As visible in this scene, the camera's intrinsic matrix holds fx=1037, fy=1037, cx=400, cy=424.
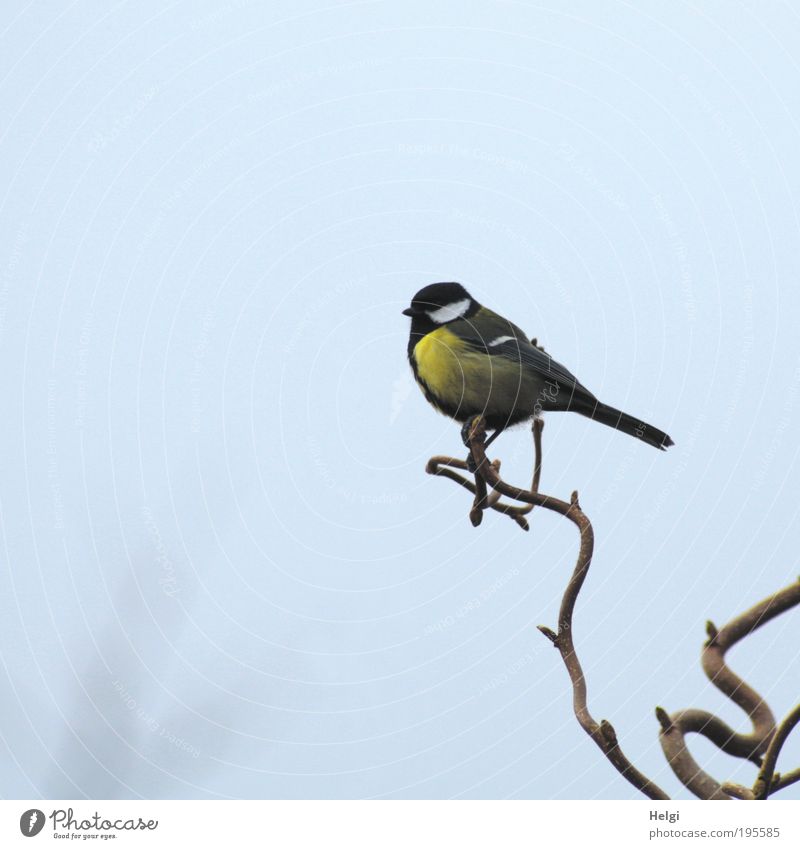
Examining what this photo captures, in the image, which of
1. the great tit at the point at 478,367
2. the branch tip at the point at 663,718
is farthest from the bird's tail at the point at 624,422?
the branch tip at the point at 663,718

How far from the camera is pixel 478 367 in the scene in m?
1.48

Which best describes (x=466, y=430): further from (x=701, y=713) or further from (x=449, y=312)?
(x=701, y=713)

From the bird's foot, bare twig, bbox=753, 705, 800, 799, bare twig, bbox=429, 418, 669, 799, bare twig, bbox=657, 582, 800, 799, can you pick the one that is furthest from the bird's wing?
bare twig, bbox=753, 705, 800, 799

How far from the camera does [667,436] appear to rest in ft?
3.95

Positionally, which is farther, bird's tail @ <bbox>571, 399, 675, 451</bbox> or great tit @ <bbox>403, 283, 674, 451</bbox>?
great tit @ <bbox>403, 283, 674, 451</bbox>

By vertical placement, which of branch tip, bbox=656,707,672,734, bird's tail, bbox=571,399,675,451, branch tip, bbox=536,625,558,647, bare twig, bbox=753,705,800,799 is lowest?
bare twig, bbox=753,705,800,799

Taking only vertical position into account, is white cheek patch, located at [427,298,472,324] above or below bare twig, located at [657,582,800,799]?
above

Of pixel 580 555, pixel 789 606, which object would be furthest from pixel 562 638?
pixel 789 606

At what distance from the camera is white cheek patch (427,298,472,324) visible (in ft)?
4.68

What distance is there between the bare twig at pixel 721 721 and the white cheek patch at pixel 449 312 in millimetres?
692

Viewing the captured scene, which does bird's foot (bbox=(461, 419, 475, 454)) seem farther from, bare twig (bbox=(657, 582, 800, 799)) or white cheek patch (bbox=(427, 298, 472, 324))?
bare twig (bbox=(657, 582, 800, 799))

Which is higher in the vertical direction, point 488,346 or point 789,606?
point 488,346
